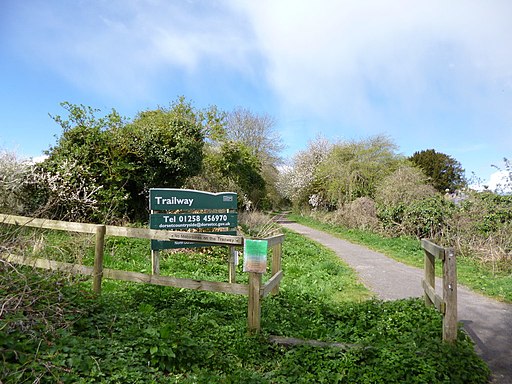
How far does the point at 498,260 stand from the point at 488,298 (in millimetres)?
A: 3421

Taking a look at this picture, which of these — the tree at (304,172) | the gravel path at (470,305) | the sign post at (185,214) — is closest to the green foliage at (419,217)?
the gravel path at (470,305)

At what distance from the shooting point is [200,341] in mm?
4098

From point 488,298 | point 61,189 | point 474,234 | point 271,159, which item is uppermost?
point 271,159

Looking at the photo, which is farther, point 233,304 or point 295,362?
point 233,304

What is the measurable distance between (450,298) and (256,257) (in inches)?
87.7

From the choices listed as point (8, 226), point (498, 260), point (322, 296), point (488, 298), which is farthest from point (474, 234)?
point (8, 226)

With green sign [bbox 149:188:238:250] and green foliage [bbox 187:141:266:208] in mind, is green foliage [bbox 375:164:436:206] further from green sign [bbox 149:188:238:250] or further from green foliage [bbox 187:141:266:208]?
green sign [bbox 149:188:238:250]

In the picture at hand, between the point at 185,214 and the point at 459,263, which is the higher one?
the point at 185,214

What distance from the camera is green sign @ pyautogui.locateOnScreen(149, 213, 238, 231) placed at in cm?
754

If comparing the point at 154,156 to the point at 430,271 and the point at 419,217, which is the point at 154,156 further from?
the point at 419,217

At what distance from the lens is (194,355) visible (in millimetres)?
3795

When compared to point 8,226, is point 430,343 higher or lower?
lower

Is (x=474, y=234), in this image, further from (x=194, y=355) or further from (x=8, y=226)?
(x=8, y=226)

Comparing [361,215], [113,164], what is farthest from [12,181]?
[361,215]
